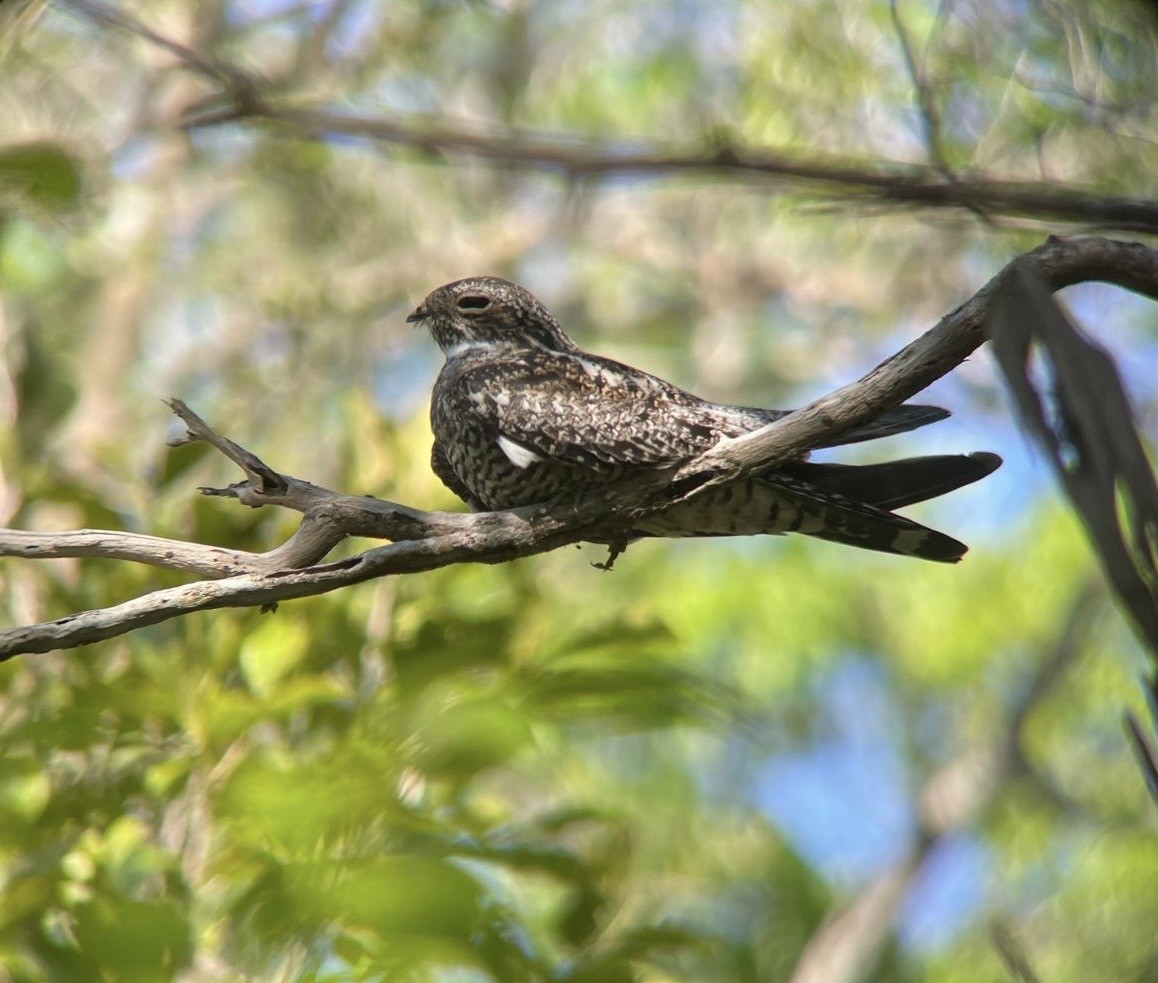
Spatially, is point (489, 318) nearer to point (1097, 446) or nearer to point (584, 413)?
point (584, 413)

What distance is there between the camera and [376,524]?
2641 mm

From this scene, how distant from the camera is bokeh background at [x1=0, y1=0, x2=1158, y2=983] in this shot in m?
2.46

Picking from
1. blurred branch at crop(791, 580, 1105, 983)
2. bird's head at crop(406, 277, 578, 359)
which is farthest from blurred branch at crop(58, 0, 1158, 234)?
blurred branch at crop(791, 580, 1105, 983)

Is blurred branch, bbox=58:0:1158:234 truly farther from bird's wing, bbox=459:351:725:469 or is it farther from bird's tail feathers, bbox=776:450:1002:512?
bird's wing, bbox=459:351:725:469

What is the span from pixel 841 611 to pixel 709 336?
9.12 ft

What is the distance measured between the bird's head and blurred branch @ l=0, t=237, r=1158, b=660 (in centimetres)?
168

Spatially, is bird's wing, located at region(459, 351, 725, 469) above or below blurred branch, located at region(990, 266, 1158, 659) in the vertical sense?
above

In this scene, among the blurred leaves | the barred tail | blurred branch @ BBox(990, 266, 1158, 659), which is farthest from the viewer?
the barred tail

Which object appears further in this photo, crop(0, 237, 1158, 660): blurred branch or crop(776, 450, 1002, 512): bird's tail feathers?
crop(776, 450, 1002, 512): bird's tail feathers

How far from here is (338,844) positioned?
2162mm

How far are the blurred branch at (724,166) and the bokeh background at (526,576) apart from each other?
0.06 m

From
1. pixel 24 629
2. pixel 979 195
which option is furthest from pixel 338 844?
pixel 979 195

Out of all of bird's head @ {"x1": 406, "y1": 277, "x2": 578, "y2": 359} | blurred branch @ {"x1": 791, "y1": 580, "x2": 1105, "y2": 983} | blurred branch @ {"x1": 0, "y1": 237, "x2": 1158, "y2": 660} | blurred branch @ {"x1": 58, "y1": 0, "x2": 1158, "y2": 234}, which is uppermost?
bird's head @ {"x1": 406, "y1": 277, "x2": 578, "y2": 359}

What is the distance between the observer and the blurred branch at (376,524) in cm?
227
